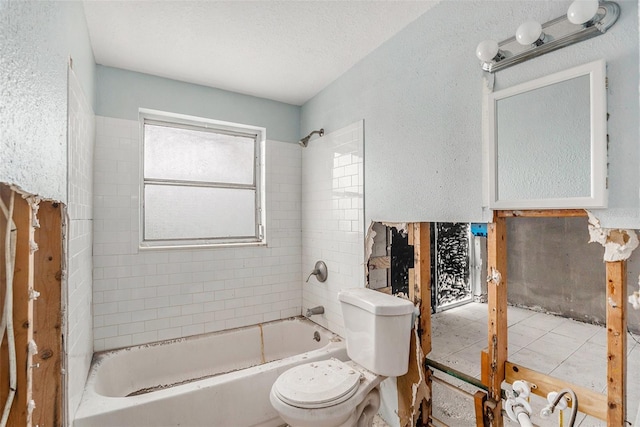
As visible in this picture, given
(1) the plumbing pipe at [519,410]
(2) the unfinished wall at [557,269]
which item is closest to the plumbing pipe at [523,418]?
(1) the plumbing pipe at [519,410]

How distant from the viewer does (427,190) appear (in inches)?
67.9

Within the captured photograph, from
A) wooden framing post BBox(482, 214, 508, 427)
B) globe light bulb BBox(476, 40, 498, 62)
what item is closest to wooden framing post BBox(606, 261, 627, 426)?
wooden framing post BBox(482, 214, 508, 427)

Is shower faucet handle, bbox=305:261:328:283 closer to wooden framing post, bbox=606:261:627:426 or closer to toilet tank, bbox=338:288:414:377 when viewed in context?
toilet tank, bbox=338:288:414:377

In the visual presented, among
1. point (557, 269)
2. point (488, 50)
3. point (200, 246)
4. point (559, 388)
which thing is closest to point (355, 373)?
point (559, 388)

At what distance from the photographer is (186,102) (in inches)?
99.4

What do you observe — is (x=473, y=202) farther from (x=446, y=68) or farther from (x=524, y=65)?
(x=446, y=68)

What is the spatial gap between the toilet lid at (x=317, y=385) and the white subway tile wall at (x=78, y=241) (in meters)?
0.95

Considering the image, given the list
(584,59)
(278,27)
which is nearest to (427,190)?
(584,59)

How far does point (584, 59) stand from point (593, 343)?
2.94m

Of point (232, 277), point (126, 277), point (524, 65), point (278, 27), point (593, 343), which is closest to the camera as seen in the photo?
point (524, 65)

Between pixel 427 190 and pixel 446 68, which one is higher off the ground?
pixel 446 68

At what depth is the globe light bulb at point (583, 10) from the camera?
1019 mm

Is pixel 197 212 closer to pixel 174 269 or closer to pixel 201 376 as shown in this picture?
pixel 174 269

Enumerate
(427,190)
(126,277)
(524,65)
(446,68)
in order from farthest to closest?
(126,277), (427,190), (446,68), (524,65)
